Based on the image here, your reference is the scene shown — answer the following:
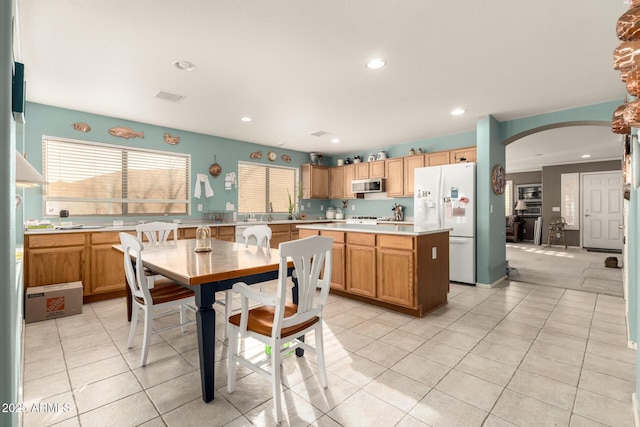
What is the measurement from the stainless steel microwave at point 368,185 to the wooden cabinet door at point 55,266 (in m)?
4.85

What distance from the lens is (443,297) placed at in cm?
367

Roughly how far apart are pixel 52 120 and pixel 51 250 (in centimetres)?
176

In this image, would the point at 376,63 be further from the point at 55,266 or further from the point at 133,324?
the point at 55,266

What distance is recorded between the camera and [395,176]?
617 centimetres

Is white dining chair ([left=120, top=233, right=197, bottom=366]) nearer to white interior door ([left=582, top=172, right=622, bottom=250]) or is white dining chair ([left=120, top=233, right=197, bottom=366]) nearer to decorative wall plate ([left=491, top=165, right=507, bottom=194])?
decorative wall plate ([left=491, top=165, right=507, bottom=194])

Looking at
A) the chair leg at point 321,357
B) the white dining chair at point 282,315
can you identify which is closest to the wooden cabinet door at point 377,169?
the white dining chair at point 282,315

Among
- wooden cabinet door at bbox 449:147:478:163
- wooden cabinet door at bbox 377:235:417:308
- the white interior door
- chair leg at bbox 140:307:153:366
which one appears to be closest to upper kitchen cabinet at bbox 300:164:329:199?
wooden cabinet door at bbox 449:147:478:163

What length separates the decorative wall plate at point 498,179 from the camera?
15.2 feet

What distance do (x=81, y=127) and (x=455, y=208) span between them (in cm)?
555

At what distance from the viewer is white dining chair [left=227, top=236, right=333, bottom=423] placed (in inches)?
65.8

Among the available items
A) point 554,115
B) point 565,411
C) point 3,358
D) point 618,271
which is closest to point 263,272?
point 3,358

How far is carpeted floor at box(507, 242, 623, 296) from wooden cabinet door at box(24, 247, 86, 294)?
6337 mm

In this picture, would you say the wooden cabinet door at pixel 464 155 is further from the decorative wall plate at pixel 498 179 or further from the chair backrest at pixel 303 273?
the chair backrest at pixel 303 273

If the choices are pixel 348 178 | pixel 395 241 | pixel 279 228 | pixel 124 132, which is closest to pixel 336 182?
pixel 348 178
